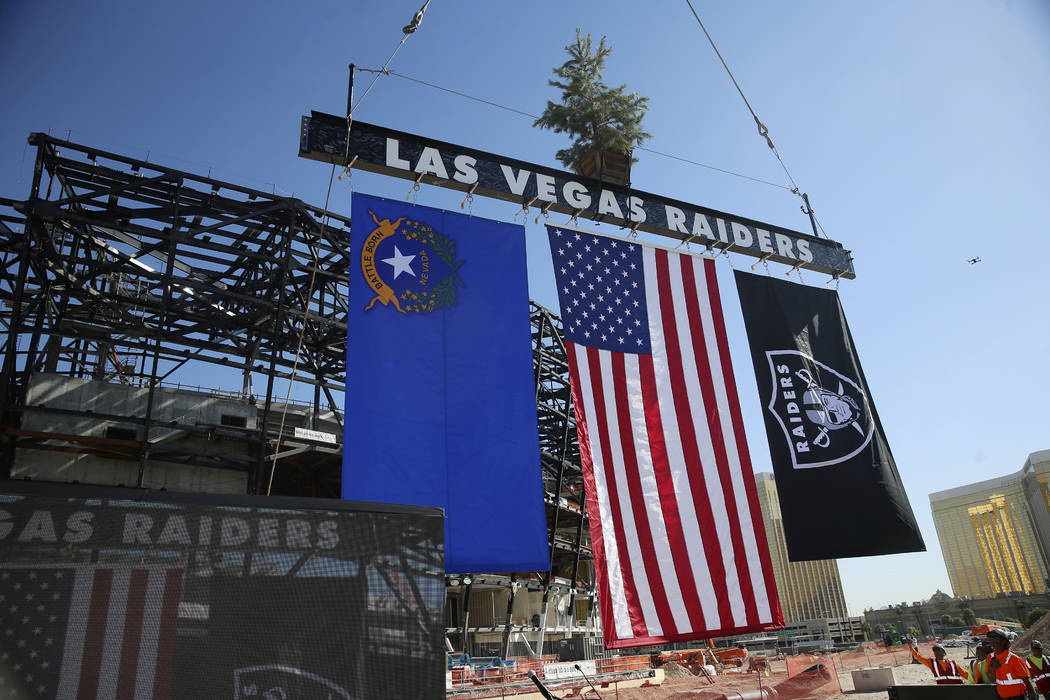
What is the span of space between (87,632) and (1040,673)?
9.39 m

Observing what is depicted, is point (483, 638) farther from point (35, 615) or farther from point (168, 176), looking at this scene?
point (35, 615)

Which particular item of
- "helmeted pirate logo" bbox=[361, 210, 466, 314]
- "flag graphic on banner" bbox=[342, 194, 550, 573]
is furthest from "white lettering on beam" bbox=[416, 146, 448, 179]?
"helmeted pirate logo" bbox=[361, 210, 466, 314]

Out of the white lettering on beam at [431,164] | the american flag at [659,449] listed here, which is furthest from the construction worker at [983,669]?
the white lettering on beam at [431,164]

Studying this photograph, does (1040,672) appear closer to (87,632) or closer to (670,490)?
(670,490)

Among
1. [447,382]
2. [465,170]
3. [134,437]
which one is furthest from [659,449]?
[134,437]

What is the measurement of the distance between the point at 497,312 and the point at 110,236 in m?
18.6

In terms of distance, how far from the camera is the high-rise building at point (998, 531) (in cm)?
9962

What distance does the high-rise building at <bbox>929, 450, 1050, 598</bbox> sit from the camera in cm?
9962

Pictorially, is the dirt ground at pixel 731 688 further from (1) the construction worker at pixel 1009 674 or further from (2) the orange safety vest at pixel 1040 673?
(1) the construction worker at pixel 1009 674

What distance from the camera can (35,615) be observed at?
3.13 m

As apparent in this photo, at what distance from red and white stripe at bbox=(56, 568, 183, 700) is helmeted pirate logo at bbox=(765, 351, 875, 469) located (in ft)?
35.1

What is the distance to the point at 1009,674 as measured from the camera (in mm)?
6883

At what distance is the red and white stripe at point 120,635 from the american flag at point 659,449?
662 centimetres

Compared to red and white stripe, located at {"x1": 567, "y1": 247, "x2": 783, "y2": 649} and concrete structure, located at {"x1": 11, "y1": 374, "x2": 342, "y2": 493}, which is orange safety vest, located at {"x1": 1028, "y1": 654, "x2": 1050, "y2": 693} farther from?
concrete structure, located at {"x1": 11, "y1": 374, "x2": 342, "y2": 493}
